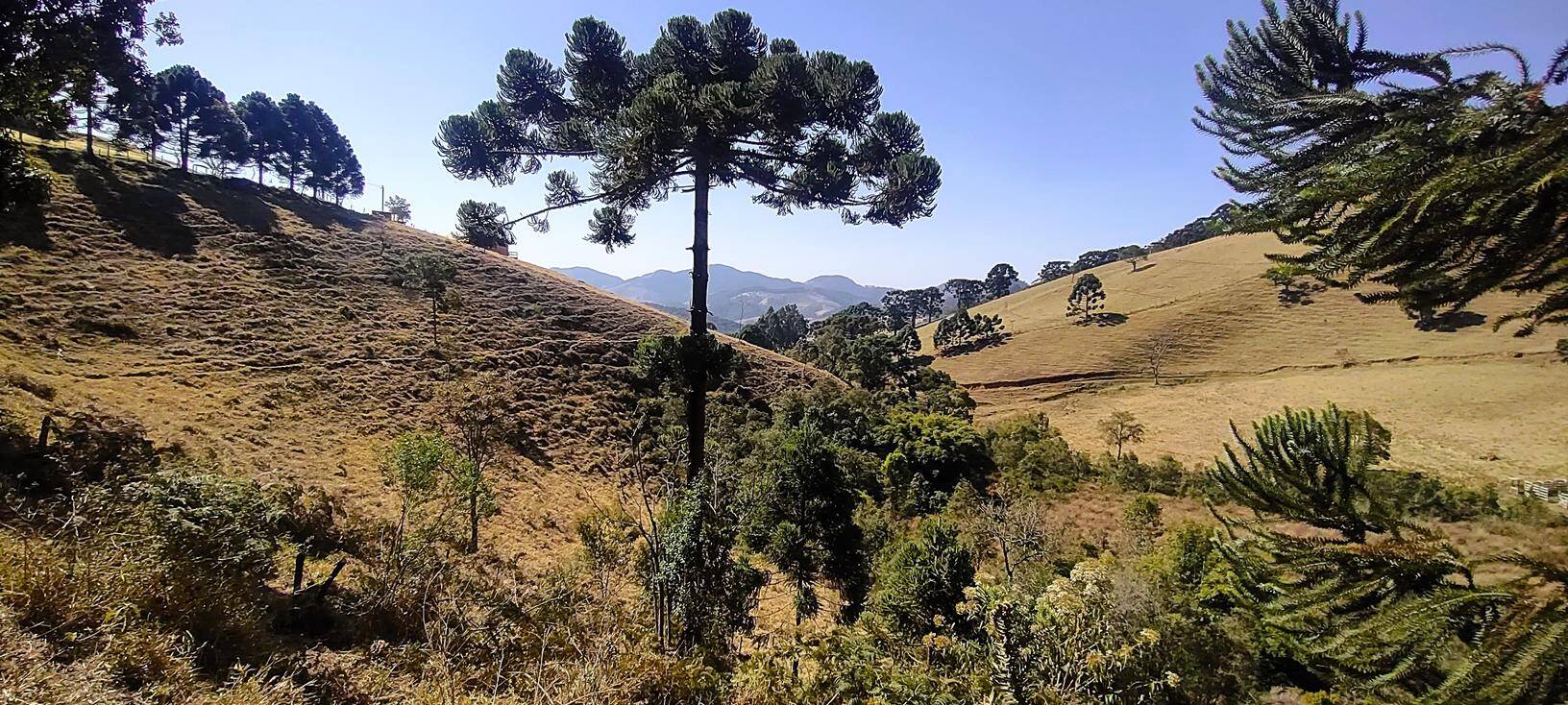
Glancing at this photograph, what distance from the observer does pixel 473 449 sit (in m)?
13.1

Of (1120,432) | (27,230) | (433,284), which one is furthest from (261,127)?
(1120,432)

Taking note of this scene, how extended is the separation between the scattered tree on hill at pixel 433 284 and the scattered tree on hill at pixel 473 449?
28.3ft

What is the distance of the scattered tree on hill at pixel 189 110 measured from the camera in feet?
136

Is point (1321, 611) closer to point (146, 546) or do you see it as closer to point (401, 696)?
point (401, 696)

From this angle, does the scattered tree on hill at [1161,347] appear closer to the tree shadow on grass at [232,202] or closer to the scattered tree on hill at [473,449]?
Result: the scattered tree on hill at [473,449]

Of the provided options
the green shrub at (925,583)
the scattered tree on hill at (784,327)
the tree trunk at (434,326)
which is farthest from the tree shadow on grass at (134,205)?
the scattered tree on hill at (784,327)

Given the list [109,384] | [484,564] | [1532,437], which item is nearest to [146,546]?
[484,564]

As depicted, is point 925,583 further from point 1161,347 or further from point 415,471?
point 1161,347

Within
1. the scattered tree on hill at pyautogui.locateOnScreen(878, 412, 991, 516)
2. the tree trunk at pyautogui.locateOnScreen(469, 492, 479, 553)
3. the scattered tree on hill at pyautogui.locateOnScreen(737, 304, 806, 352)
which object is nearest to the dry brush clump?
the tree trunk at pyautogui.locateOnScreen(469, 492, 479, 553)

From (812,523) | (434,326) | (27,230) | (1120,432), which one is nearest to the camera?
(812,523)

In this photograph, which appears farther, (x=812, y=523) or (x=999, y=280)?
(x=999, y=280)

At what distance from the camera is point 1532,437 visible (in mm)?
28578

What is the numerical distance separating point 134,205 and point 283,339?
1990 centimetres

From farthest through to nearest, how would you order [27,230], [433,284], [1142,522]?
[433,284], [27,230], [1142,522]
